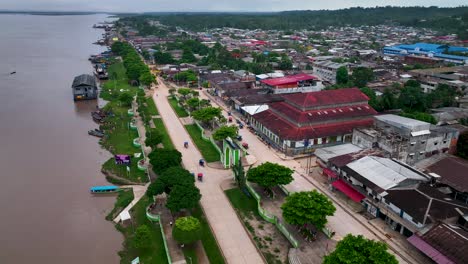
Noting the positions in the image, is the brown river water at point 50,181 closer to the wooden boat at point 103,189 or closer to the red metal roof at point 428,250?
the wooden boat at point 103,189

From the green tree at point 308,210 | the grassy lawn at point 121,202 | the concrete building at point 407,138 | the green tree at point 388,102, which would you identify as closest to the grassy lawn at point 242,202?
the green tree at point 308,210

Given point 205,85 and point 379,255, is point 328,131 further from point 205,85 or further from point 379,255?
point 205,85

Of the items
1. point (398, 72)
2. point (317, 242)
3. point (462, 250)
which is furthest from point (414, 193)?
point (398, 72)

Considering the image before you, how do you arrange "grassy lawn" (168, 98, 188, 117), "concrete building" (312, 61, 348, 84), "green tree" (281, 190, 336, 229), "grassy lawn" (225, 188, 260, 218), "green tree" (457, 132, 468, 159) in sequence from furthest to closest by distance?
"concrete building" (312, 61, 348, 84), "grassy lawn" (168, 98, 188, 117), "green tree" (457, 132, 468, 159), "grassy lawn" (225, 188, 260, 218), "green tree" (281, 190, 336, 229)

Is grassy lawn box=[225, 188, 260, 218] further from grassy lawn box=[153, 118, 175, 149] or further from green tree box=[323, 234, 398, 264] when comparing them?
grassy lawn box=[153, 118, 175, 149]

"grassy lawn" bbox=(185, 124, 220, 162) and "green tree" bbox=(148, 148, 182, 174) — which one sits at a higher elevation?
"green tree" bbox=(148, 148, 182, 174)

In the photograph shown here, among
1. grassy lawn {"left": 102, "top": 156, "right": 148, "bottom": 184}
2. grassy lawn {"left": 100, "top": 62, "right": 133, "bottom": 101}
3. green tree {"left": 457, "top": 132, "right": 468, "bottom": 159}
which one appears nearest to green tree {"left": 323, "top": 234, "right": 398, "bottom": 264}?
grassy lawn {"left": 102, "top": 156, "right": 148, "bottom": 184}
